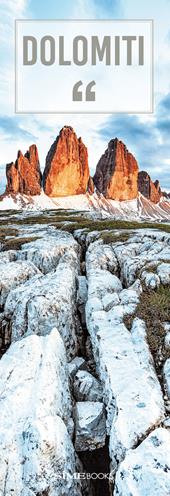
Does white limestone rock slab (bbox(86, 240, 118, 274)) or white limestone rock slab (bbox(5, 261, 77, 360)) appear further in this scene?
white limestone rock slab (bbox(86, 240, 118, 274))

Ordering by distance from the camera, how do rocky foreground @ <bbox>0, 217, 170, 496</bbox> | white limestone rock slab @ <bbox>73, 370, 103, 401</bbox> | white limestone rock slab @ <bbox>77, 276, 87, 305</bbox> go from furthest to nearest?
white limestone rock slab @ <bbox>77, 276, 87, 305</bbox>, white limestone rock slab @ <bbox>73, 370, 103, 401</bbox>, rocky foreground @ <bbox>0, 217, 170, 496</bbox>

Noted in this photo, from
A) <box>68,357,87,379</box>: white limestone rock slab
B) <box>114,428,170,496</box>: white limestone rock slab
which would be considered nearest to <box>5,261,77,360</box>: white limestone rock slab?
<box>68,357,87,379</box>: white limestone rock slab

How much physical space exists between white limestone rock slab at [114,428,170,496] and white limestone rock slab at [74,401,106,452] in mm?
2149

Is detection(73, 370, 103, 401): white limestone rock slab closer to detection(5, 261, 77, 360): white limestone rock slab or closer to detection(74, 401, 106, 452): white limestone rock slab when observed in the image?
detection(74, 401, 106, 452): white limestone rock slab

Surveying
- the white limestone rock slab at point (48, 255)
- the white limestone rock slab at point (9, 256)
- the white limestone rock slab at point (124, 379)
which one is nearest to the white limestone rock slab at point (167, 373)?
the white limestone rock slab at point (124, 379)

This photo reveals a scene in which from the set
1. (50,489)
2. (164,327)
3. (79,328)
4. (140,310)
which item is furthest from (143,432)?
(79,328)

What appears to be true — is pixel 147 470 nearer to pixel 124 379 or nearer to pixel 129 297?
pixel 124 379

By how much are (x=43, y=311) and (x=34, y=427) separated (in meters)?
6.27

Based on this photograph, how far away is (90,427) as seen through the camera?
368 inches

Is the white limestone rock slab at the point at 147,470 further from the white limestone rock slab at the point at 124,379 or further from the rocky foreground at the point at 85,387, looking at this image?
the white limestone rock slab at the point at 124,379

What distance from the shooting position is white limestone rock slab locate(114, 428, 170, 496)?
6.36m

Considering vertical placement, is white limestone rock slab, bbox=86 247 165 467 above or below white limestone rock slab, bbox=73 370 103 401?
above

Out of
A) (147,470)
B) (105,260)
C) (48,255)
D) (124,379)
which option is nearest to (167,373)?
(124,379)

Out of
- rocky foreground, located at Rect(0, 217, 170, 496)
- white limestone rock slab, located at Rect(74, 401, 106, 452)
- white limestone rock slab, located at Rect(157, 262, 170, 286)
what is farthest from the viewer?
white limestone rock slab, located at Rect(157, 262, 170, 286)
